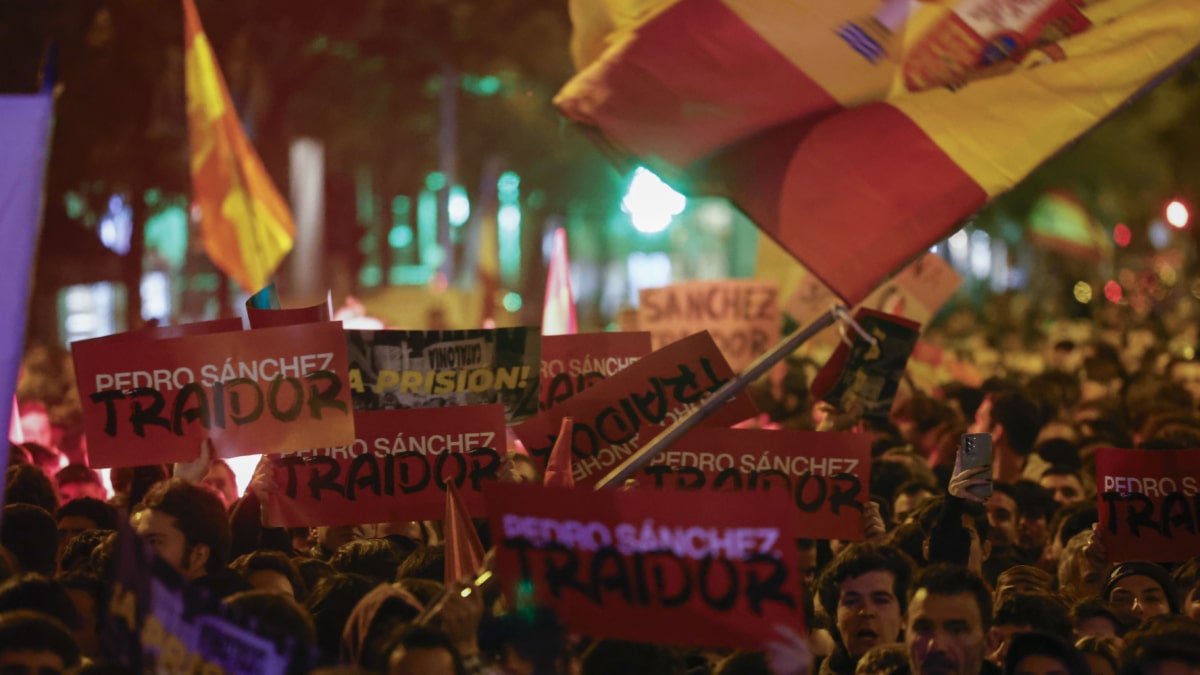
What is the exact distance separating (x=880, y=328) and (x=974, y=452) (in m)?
1.50

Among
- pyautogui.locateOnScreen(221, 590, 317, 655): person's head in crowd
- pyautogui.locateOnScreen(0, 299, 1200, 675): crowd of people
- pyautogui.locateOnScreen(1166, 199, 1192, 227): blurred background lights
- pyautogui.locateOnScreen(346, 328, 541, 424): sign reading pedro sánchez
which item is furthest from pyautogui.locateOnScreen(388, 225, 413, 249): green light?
pyautogui.locateOnScreen(221, 590, 317, 655): person's head in crowd

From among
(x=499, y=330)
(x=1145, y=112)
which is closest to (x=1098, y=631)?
(x=499, y=330)

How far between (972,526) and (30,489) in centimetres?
406

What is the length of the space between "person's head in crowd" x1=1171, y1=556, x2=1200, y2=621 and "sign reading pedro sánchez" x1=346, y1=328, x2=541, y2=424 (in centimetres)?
285

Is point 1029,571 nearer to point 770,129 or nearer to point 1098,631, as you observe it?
point 1098,631

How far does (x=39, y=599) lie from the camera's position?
16.9 ft

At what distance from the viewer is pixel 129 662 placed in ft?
14.2

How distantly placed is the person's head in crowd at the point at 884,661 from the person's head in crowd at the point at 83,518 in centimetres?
353

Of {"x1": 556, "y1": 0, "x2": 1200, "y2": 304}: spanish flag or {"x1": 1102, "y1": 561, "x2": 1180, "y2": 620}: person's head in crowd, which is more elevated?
{"x1": 556, "y1": 0, "x2": 1200, "y2": 304}: spanish flag

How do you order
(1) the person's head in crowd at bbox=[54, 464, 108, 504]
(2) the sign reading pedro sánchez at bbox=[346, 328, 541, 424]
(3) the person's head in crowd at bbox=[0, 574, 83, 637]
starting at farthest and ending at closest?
(1) the person's head in crowd at bbox=[54, 464, 108, 504]
(2) the sign reading pedro sánchez at bbox=[346, 328, 541, 424]
(3) the person's head in crowd at bbox=[0, 574, 83, 637]

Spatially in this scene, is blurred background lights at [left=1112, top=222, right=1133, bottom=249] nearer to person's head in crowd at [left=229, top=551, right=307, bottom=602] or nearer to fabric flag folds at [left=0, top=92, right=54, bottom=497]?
person's head in crowd at [left=229, top=551, right=307, bottom=602]

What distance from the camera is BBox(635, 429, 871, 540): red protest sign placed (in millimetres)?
6930

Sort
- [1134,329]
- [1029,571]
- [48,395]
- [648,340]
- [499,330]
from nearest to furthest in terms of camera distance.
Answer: [1029,571] → [499,330] → [648,340] → [48,395] → [1134,329]

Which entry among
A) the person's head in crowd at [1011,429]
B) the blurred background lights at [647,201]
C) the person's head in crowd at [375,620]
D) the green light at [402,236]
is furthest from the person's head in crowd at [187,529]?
the green light at [402,236]
